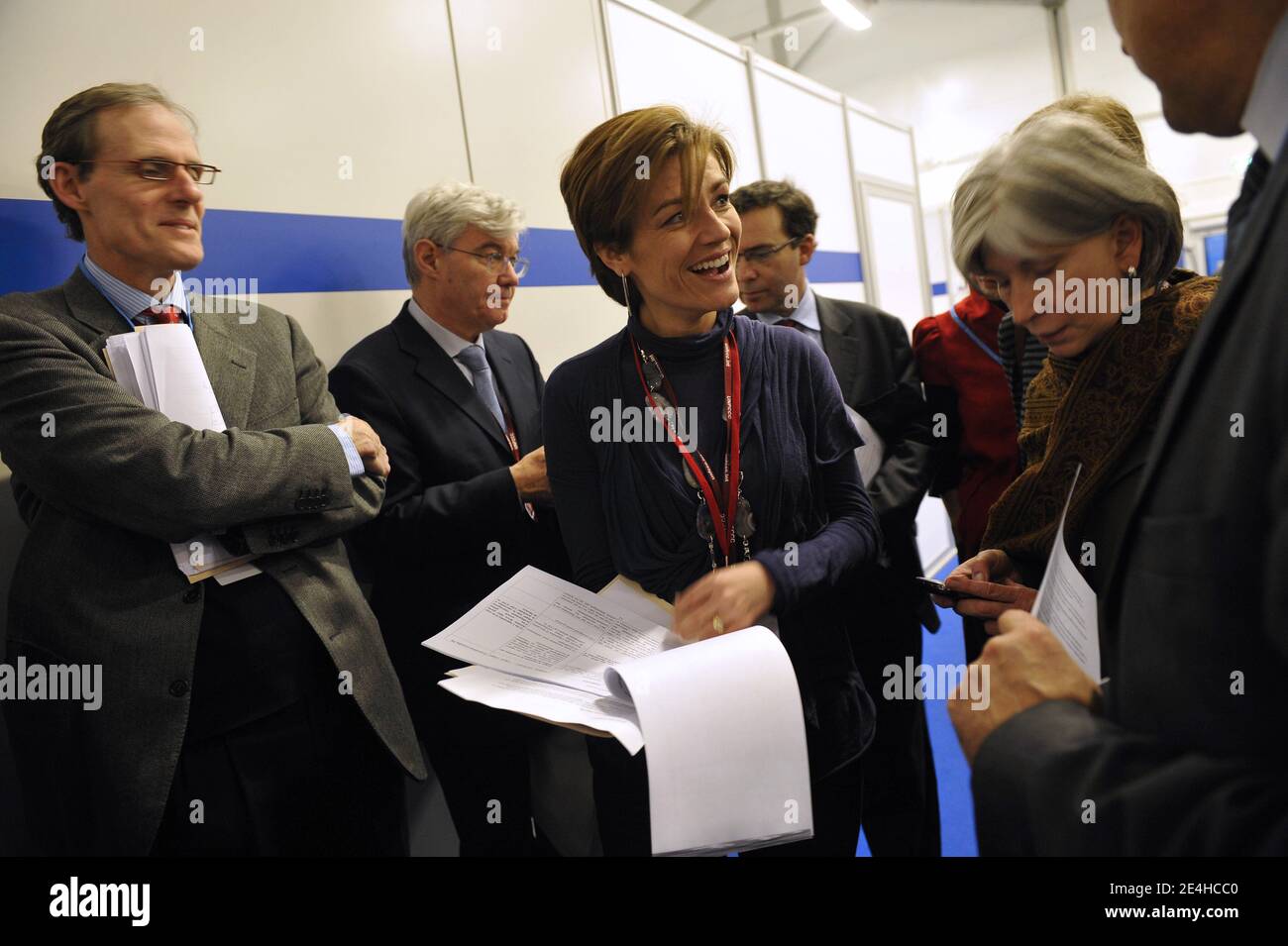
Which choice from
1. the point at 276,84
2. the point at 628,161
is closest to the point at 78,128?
→ the point at 276,84

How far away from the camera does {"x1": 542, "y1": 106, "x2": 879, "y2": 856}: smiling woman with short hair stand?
143 cm

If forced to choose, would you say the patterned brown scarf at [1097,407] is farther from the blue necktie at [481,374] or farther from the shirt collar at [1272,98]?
the blue necktie at [481,374]

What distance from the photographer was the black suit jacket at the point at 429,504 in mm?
2107

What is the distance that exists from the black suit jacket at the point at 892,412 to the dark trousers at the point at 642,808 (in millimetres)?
929

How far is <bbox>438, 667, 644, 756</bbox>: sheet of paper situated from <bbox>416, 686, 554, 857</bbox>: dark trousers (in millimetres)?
1116

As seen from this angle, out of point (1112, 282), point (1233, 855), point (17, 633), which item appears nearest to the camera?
point (1233, 855)

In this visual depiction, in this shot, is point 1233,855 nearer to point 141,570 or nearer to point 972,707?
point 972,707

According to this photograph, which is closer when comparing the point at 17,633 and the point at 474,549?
the point at 17,633

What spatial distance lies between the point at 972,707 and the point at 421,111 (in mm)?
2589

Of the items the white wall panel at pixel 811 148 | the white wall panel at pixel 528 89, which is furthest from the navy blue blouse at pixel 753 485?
the white wall panel at pixel 811 148

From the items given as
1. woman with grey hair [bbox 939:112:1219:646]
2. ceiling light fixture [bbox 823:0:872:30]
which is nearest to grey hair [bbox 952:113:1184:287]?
woman with grey hair [bbox 939:112:1219:646]

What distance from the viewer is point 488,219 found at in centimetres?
243

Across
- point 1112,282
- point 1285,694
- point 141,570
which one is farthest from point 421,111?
point 1285,694

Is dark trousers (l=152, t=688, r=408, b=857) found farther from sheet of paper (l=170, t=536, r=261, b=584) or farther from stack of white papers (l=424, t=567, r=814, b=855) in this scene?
Answer: stack of white papers (l=424, t=567, r=814, b=855)
